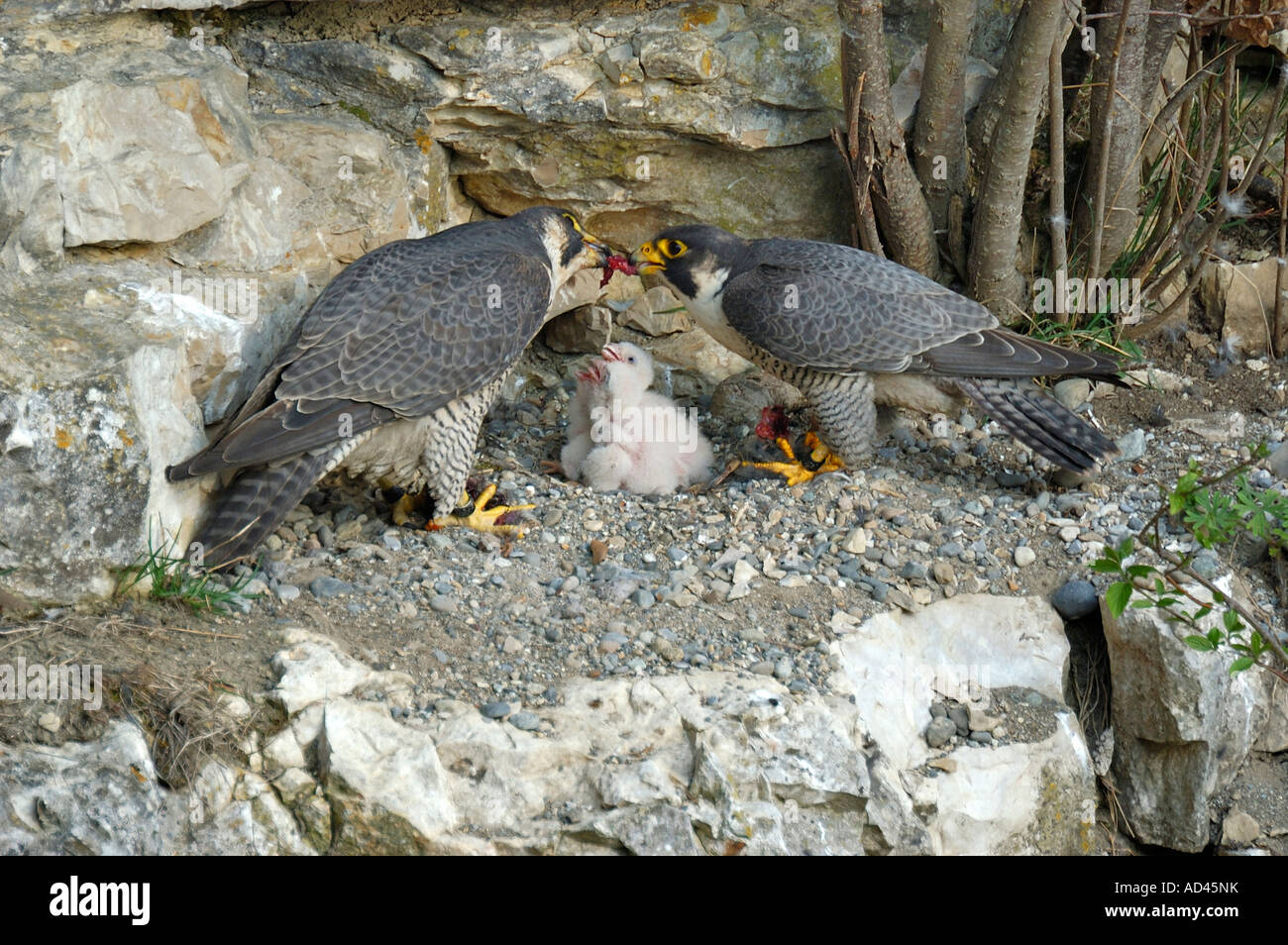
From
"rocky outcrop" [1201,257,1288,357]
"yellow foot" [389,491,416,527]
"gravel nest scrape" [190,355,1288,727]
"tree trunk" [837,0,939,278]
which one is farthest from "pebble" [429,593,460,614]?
"rocky outcrop" [1201,257,1288,357]

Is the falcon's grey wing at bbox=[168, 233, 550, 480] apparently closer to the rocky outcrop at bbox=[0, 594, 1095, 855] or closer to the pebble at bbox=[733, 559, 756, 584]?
the rocky outcrop at bbox=[0, 594, 1095, 855]

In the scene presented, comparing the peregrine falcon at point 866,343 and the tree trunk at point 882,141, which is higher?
the tree trunk at point 882,141

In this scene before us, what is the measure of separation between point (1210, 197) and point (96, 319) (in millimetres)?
5381

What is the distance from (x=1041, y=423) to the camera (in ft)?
18.0

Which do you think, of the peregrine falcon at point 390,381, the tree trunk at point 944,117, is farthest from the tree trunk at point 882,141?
the peregrine falcon at point 390,381

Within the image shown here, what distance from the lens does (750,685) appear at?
4.20 m

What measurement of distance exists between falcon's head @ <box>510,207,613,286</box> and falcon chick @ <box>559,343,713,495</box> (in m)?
0.42

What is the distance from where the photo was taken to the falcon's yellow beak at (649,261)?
Answer: 5.93 m

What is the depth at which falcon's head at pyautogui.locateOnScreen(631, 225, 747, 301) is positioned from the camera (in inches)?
227

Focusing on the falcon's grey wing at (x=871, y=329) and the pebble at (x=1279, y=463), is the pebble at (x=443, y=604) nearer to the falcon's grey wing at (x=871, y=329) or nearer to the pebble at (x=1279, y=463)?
the falcon's grey wing at (x=871, y=329)

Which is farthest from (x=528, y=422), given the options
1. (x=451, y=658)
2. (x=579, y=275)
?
(x=451, y=658)

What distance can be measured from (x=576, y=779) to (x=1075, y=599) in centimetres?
216

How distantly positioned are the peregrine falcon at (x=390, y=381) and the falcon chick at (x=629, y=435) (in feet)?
1.68

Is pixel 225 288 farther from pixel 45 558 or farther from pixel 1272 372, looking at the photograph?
pixel 1272 372
